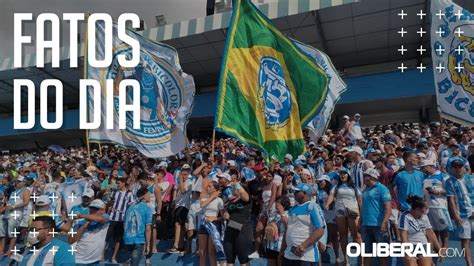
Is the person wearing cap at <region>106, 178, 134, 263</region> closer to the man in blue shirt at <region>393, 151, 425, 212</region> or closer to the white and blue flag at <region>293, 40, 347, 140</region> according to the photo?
the white and blue flag at <region>293, 40, 347, 140</region>

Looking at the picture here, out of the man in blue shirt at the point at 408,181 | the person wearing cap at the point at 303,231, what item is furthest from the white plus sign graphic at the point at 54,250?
the man in blue shirt at the point at 408,181

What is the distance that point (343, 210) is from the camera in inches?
274

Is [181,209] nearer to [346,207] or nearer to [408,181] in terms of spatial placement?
[346,207]

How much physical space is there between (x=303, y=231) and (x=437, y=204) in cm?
239

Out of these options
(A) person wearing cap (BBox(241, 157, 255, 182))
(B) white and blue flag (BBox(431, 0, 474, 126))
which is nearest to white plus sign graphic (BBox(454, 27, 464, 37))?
(B) white and blue flag (BBox(431, 0, 474, 126))

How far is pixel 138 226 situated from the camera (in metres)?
7.25

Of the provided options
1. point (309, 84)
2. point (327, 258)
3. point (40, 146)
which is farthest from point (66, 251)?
point (40, 146)

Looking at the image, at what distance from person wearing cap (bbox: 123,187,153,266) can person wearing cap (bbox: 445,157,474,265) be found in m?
4.56

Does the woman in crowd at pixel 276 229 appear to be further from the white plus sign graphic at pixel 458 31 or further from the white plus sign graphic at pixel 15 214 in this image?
the white plus sign graphic at pixel 15 214

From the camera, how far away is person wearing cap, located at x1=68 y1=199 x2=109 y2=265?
Result: 20.9 feet

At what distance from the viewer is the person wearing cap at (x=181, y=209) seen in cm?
855

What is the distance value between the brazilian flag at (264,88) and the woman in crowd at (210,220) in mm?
969

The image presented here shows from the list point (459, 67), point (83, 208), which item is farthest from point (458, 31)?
point (83, 208)

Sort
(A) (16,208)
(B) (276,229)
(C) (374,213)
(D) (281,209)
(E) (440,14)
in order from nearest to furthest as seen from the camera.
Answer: (C) (374,213), (B) (276,229), (D) (281,209), (E) (440,14), (A) (16,208)
